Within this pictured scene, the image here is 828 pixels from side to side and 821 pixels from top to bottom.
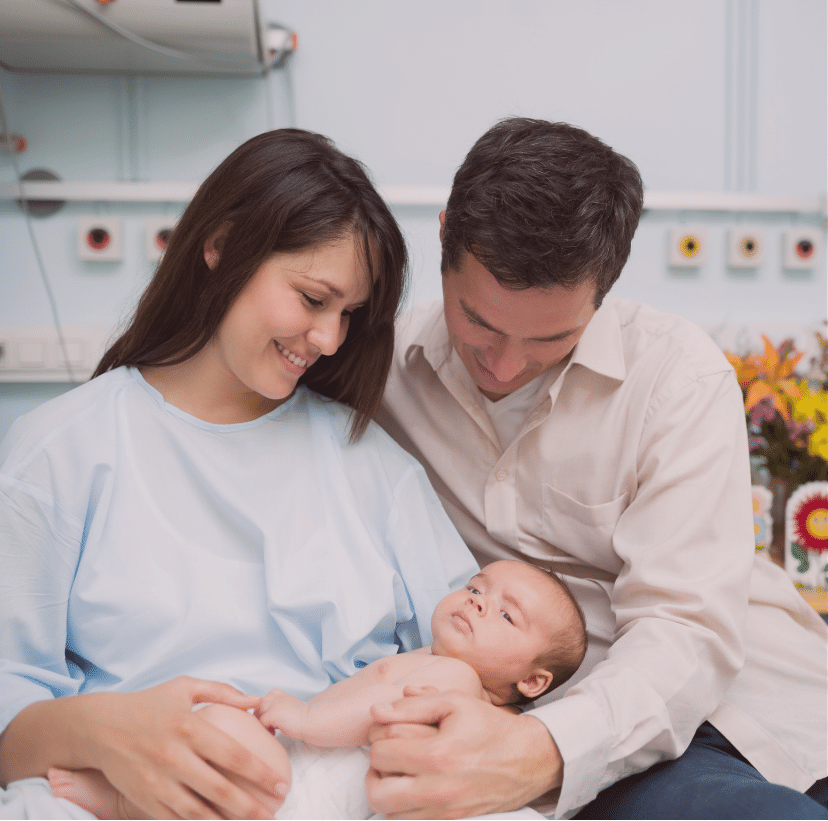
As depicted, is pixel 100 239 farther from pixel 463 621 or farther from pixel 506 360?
pixel 463 621

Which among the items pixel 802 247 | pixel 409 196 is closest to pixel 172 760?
pixel 409 196

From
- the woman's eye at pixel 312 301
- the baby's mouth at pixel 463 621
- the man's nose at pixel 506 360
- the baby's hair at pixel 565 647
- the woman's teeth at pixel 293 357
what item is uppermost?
the woman's eye at pixel 312 301

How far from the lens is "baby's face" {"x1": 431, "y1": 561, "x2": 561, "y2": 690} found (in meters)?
1.11

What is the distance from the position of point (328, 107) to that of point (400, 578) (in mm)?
1586

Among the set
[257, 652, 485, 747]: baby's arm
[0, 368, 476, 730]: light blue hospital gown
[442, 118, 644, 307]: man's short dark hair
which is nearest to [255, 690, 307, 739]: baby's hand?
[257, 652, 485, 747]: baby's arm

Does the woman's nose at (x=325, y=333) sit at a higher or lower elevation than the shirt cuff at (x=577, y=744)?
higher

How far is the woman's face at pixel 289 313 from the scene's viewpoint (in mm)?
1104

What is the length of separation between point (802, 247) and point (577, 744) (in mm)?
2034

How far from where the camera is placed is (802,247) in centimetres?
234

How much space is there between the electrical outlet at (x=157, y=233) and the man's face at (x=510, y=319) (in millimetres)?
1227

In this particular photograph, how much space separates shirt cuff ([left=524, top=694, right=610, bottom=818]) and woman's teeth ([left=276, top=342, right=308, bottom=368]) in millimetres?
666

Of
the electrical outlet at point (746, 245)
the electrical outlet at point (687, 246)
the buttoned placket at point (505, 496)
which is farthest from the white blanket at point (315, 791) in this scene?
the electrical outlet at point (746, 245)

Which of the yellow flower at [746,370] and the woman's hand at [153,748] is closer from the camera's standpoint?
the woman's hand at [153,748]

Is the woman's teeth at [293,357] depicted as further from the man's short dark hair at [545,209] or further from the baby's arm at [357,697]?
the baby's arm at [357,697]
